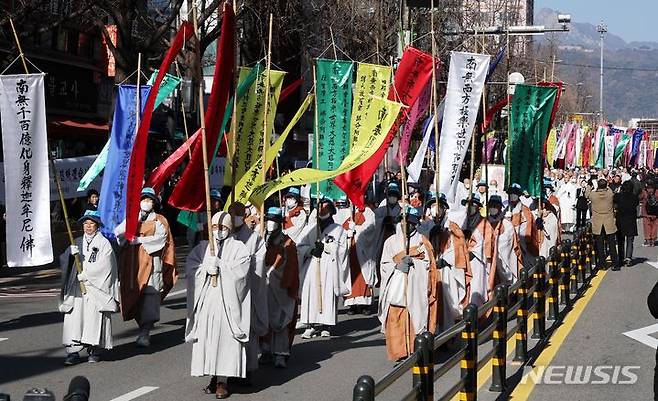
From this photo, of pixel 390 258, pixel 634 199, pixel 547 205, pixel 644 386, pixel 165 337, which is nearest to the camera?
pixel 644 386

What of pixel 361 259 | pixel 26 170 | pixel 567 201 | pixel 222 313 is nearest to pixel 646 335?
pixel 361 259

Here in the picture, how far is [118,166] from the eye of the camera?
1377 cm

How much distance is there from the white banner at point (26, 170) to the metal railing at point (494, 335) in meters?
4.44

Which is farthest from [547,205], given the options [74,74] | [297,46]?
A: [297,46]

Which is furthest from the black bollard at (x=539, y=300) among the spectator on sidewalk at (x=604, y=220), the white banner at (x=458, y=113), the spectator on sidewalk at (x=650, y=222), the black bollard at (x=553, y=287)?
the spectator on sidewalk at (x=650, y=222)

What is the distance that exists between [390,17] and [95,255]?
29.1 metres

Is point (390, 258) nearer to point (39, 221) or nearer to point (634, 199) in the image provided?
point (39, 221)

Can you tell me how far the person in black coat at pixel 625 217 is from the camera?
22891mm

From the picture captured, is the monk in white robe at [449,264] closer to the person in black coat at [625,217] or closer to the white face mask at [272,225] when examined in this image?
the white face mask at [272,225]

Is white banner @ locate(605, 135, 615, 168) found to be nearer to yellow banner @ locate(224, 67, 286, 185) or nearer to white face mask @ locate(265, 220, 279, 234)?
yellow banner @ locate(224, 67, 286, 185)

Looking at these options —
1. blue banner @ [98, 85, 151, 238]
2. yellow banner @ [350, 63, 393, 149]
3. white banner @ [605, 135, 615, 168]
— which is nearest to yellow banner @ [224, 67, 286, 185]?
blue banner @ [98, 85, 151, 238]

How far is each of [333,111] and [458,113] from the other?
8.68 ft

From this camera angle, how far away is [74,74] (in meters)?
36.0

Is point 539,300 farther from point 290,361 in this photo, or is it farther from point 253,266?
point 253,266
